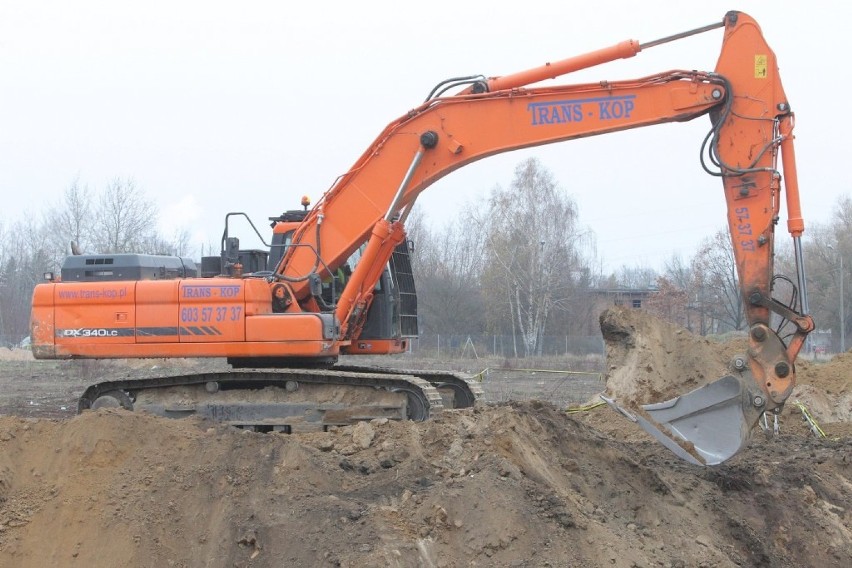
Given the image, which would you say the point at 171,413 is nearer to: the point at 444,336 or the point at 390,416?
the point at 390,416

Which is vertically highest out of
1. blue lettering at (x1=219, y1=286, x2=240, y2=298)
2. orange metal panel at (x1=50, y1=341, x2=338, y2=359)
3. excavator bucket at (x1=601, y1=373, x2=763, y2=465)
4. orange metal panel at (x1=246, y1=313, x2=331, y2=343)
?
blue lettering at (x1=219, y1=286, x2=240, y2=298)

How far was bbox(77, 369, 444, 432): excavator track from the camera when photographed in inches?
384

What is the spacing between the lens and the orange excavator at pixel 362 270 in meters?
8.31

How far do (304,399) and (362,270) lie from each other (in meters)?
1.45

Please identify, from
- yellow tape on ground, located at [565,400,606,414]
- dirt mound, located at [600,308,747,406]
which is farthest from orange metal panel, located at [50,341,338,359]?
yellow tape on ground, located at [565,400,606,414]

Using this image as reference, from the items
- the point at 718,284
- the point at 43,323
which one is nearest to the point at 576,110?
the point at 43,323

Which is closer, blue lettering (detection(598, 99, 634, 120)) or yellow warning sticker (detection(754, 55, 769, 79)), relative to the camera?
yellow warning sticker (detection(754, 55, 769, 79))

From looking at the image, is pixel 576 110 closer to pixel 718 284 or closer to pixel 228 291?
pixel 228 291

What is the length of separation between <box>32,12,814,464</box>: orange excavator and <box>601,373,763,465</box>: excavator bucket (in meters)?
0.02

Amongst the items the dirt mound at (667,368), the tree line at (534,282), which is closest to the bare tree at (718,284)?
the tree line at (534,282)

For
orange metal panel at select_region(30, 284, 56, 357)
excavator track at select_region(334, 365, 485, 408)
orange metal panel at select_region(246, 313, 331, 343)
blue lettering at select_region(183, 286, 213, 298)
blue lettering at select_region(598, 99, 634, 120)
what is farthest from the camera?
excavator track at select_region(334, 365, 485, 408)

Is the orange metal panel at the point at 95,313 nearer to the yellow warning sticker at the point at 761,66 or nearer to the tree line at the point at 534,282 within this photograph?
the yellow warning sticker at the point at 761,66

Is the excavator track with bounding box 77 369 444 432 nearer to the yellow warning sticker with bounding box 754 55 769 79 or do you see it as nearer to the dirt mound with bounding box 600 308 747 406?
the yellow warning sticker with bounding box 754 55 769 79

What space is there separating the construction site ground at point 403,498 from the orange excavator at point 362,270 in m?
0.77
